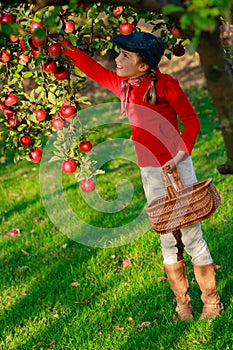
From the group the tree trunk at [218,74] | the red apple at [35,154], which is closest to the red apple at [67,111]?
the red apple at [35,154]

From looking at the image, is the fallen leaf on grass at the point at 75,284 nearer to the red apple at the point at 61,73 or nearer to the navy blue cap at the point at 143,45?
the red apple at the point at 61,73

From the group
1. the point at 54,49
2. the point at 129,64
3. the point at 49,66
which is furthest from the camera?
the point at 129,64

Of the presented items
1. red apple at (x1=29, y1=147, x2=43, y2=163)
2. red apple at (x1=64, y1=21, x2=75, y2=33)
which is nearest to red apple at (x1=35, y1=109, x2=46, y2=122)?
red apple at (x1=29, y1=147, x2=43, y2=163)

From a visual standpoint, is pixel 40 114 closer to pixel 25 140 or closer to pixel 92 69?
pixel 25 140

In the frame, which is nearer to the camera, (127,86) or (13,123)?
(127,86)

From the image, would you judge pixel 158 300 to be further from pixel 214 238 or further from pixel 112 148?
pixel 112 148

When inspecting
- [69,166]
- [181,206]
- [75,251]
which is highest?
[69,166]

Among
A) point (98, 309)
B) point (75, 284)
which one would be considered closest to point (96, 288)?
point (75, 284)

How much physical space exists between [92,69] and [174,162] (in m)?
0.75

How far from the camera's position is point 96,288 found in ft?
Result: 15.4

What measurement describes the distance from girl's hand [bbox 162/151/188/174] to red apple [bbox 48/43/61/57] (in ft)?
2.82

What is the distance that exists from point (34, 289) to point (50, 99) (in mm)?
1811

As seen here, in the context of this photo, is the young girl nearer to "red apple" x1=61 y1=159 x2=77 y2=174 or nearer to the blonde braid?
the blonde braid

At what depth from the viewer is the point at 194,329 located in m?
3.80
